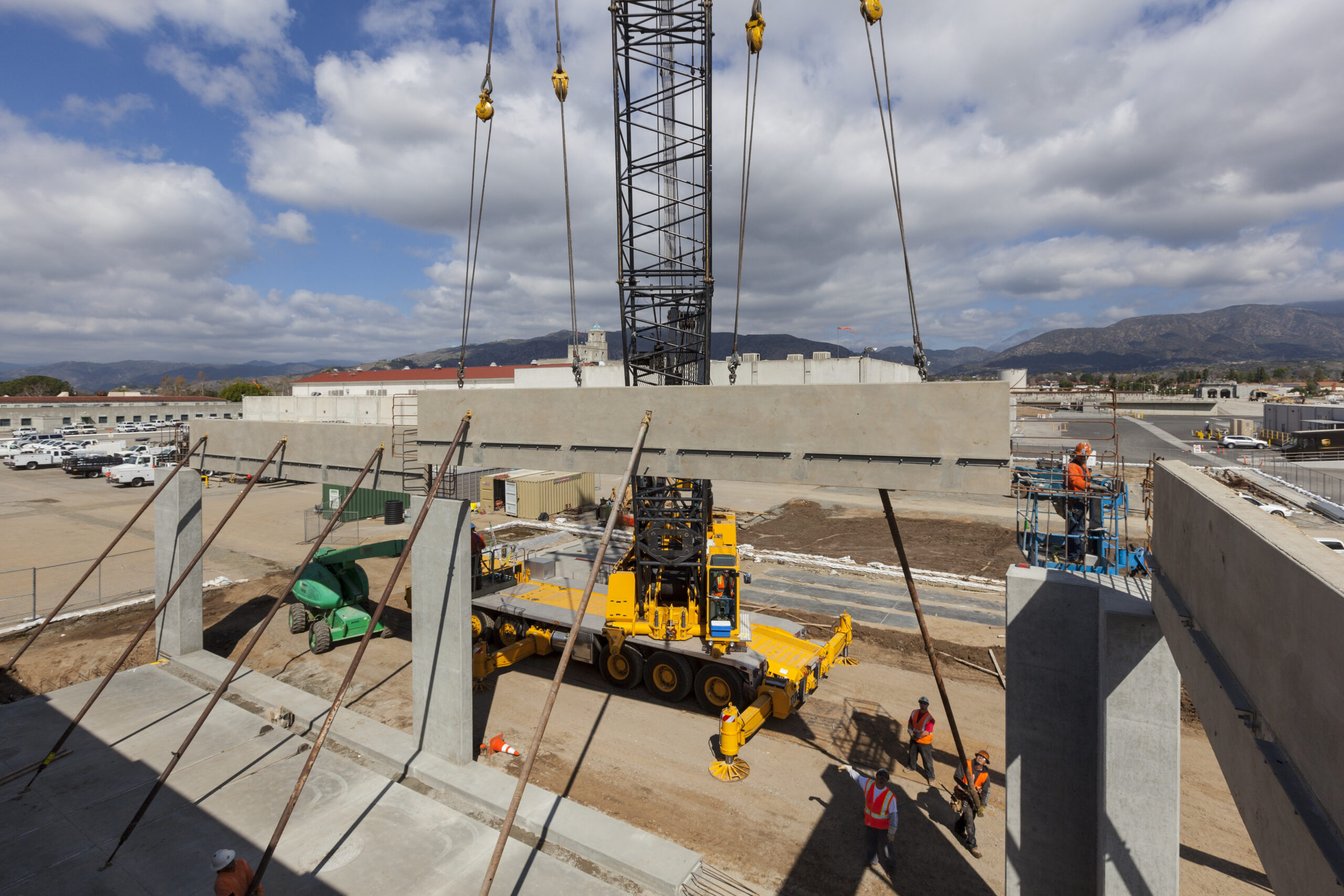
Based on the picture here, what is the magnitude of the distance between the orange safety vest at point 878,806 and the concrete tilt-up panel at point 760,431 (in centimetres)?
390

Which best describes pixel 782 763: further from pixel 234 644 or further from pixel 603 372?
pixel 603 372

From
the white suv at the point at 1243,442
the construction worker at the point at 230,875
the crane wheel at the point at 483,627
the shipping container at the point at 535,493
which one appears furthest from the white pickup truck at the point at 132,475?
the white suv at the point at 1243,442

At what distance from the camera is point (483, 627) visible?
15.3 metres

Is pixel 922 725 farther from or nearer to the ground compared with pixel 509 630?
farther from the ground

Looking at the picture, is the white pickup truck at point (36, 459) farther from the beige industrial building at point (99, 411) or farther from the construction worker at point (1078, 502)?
the construction worker at point (1078, 502)

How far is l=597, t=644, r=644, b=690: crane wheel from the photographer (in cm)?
1288

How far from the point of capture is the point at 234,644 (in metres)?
15.6

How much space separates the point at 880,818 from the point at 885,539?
21468 millimetres

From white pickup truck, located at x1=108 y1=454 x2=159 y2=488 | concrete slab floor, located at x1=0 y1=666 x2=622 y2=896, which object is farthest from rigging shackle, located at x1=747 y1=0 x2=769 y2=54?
white pickup truck, located at x1=108 y1=454 x2=159 y2=488

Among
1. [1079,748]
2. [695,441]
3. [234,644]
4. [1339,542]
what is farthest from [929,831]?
[1339,542]

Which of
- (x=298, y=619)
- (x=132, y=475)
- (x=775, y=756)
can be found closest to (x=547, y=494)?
(x=298, y=619)

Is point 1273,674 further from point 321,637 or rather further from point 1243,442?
point 1243,442

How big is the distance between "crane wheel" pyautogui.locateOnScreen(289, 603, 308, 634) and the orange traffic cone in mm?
8533

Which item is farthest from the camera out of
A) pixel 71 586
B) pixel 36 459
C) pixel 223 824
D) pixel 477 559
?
pixel 36 459
